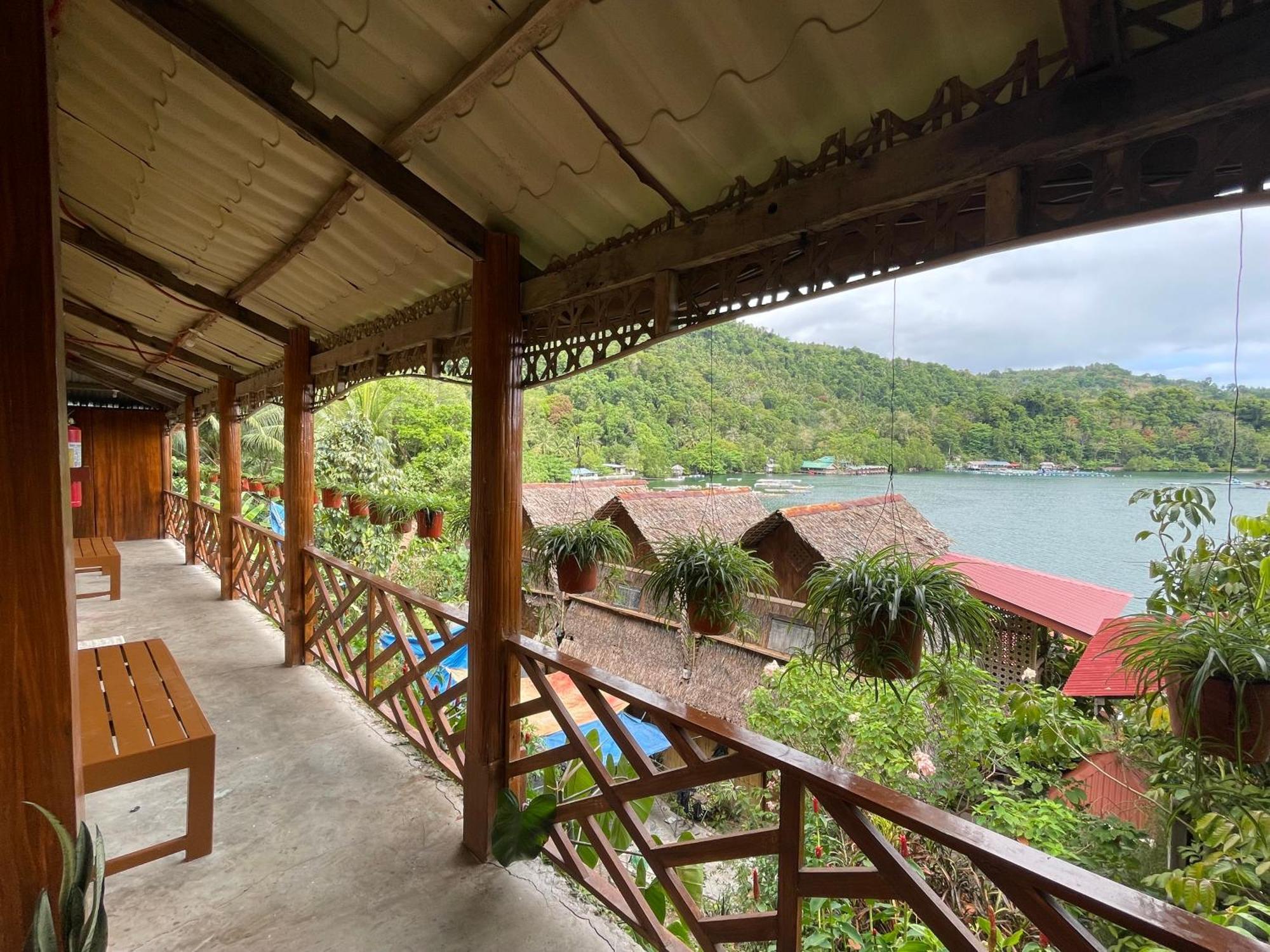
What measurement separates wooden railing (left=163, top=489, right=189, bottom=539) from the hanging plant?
10.9 m

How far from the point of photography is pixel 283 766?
10.3 ft

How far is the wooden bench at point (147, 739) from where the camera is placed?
208cm

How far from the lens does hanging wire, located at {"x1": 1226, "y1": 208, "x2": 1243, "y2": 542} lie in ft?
→ 3.29

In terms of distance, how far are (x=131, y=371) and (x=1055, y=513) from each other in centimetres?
948

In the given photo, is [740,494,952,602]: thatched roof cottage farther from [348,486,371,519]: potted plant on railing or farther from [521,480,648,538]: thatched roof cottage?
[348,486,371,519]: potted plant on railing

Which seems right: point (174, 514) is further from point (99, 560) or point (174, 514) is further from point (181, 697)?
point (181, 697)

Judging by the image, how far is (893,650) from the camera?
4.52ft

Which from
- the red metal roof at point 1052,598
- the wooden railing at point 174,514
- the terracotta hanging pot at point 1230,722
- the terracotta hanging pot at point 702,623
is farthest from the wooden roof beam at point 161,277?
the wooden railing at point 174,514

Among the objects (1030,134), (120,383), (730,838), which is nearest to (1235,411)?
(1030,134)

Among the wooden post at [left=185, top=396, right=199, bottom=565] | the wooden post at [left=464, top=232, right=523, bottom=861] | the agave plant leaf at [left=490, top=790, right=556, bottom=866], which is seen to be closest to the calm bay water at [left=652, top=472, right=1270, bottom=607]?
the wooden post at [left=464, top=232, right=523, bottom=861]

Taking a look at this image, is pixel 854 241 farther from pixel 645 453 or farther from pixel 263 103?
pixel 645 453

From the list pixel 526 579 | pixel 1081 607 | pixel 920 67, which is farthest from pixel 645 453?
pixel 920 67

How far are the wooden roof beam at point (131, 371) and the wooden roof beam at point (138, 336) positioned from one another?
156 cm

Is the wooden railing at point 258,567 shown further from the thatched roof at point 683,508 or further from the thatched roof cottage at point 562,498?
the thatched roof at point 683,508
